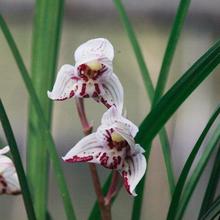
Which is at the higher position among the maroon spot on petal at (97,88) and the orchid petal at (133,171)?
the maroon spot on petal at (97,88)

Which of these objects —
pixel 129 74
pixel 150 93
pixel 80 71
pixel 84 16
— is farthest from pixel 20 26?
pixel 80 71

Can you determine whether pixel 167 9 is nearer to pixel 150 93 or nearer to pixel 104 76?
pixel 150 93

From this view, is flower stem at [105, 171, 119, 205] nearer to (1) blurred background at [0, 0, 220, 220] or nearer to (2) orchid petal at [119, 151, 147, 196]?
(2) orchid petal at [119, 151, 147, 196]

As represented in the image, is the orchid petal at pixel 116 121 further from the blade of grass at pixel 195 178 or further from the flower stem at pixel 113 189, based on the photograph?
the blade of grass at pixel 195 178

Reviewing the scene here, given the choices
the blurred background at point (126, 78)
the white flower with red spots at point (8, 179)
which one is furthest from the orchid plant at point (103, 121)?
the blurred background at point (126, 78)

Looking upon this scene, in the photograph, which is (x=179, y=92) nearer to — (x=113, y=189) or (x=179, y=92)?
(x=179, y=92)

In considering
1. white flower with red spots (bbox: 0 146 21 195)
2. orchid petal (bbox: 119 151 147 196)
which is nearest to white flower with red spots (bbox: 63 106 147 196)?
orchid petal (bbox: 119 151 147 196)
